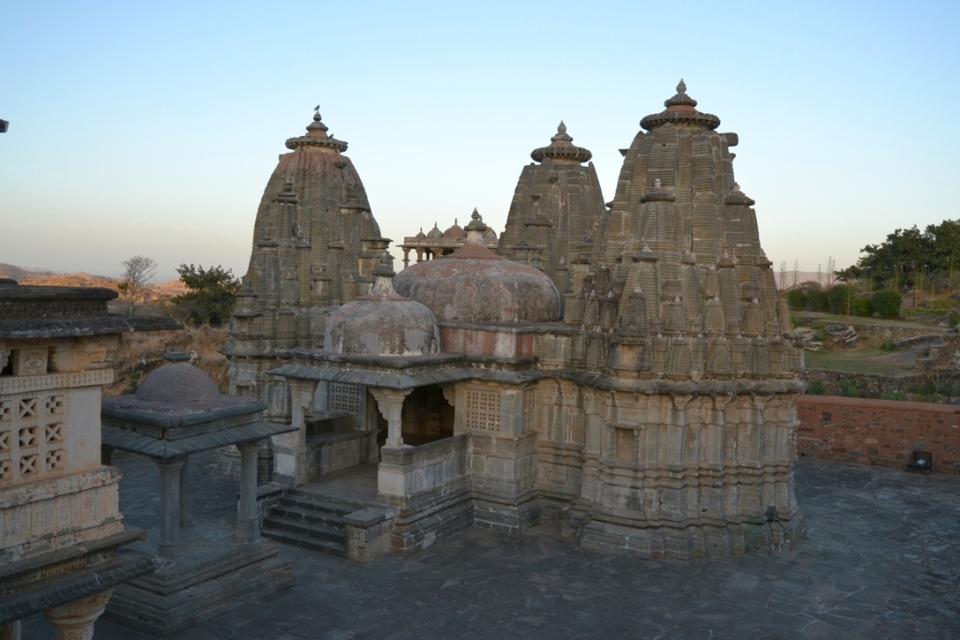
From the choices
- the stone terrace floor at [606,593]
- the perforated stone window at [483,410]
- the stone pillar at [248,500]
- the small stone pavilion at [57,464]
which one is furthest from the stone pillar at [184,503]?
the perforated stone window at [483,410]

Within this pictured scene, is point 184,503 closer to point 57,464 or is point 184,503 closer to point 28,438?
point 57,464

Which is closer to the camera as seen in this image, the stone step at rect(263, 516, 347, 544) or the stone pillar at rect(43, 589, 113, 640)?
the stone pillar at rect(43, 589, 113, 640)

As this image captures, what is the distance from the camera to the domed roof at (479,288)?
15.4 meters

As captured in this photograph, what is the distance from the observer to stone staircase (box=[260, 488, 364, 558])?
12.9 m

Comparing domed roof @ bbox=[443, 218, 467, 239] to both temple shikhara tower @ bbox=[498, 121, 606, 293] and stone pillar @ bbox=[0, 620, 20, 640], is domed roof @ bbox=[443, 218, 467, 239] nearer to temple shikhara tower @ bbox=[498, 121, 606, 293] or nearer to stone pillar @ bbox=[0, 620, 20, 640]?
temple shikhara tower @ bbox=[498, 121, 606, 293]

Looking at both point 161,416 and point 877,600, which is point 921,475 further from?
point 161,416

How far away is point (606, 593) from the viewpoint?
11594 millimetres

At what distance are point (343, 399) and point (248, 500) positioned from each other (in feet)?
19.8

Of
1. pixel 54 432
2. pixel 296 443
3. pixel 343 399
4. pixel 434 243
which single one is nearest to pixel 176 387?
pixel 296 443

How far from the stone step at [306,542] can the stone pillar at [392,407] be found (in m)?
1.80

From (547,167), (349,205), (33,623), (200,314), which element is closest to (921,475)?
(547,167)

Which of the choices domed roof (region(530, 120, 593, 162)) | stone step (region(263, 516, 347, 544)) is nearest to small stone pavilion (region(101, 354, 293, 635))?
stone step (region(263, 516, 347, 544))

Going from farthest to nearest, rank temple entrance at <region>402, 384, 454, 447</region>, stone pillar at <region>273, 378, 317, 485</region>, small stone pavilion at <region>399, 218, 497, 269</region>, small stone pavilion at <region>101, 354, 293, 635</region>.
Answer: small stone pavilion at <region>399, 218, 497, 269</region>
temple entrance at <region>402, 384, 454, 447</region>
stone pillar at <region>273, 378, 317, 485</region>
small stone pavilion at <region>101, 354, 293, 635</region>

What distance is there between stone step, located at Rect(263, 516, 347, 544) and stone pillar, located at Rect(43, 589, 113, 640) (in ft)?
18.3
